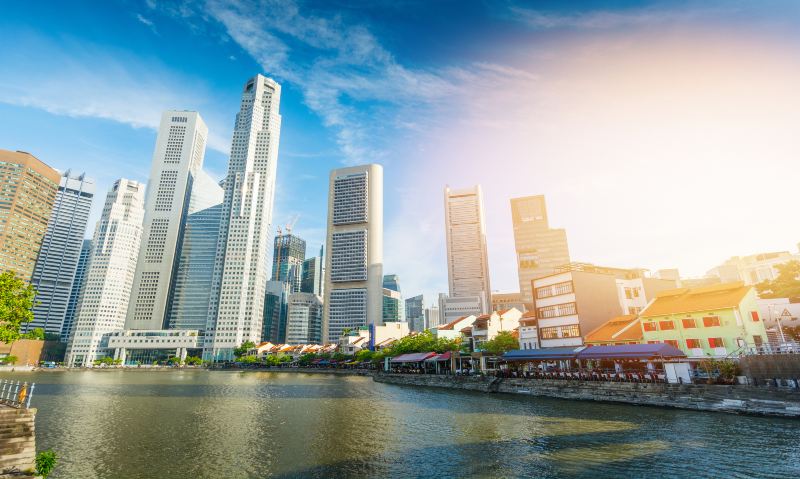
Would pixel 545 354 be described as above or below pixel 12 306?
below

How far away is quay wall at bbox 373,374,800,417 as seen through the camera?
35125 mm

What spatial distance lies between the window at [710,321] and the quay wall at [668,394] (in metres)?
15.4

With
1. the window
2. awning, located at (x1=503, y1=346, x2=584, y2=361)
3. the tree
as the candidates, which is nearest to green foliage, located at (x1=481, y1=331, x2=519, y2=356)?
awning, located at (x1=503, y1=346, x2=584, y2=361)

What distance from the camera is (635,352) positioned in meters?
49.9

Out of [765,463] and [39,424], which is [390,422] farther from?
[39,424]

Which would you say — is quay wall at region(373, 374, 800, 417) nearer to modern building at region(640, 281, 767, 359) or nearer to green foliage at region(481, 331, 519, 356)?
modern building at region(640, 281, 767, 359)

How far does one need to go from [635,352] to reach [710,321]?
41.7 ft

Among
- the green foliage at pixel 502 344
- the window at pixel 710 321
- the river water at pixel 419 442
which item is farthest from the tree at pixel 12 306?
the window at pixel 710 321

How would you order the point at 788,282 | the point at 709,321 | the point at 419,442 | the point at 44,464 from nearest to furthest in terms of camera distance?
the point at 44,464 → the point at 419,442 → the point at 709,321 → the point at 788,282

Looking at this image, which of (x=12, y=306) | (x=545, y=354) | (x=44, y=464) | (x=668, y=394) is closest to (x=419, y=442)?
(x=44, y=464)

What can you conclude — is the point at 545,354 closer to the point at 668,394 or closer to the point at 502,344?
the point at 502,344

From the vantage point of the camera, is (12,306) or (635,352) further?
(635,352)

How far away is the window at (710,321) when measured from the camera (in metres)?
51.8

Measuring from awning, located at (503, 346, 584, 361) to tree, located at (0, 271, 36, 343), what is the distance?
65.1 meters
